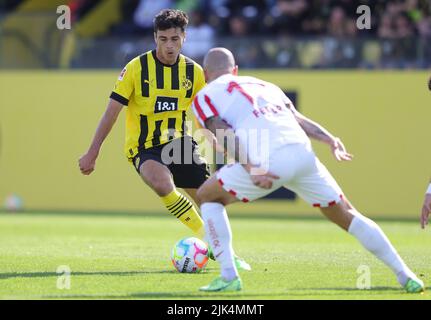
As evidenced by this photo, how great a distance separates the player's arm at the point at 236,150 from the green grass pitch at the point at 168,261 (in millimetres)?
856

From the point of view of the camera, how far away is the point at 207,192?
7.56 meters

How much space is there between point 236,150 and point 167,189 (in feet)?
7.64

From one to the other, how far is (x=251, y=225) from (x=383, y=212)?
404 centimetres

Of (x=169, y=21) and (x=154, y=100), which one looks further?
(x=154, y=100)

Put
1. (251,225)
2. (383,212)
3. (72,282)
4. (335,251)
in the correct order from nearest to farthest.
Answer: (72,282) → (335,251) → (251,225) → (383,212)

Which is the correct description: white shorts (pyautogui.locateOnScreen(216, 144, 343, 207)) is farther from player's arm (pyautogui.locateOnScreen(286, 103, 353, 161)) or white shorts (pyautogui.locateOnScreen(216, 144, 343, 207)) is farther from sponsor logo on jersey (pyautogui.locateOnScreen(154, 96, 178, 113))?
sponsor logo on jersey (pyautogui.locateOnScreen(154, 96, 178, 113))

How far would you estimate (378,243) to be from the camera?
742cm

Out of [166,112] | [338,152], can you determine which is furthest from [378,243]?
[166,112]

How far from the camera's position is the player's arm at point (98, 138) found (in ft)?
30.4

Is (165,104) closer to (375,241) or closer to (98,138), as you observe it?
(98,138)

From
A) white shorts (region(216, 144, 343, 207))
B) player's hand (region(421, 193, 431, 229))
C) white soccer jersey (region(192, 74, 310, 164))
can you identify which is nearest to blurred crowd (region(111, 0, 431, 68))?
player's hand (region(421, 193, 431, 229))

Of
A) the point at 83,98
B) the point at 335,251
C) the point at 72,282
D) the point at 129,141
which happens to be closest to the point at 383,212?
the point at 83,98

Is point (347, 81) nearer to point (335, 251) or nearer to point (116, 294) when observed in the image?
point (335, 251)

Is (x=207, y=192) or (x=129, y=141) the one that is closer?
(x=207, y=192)
